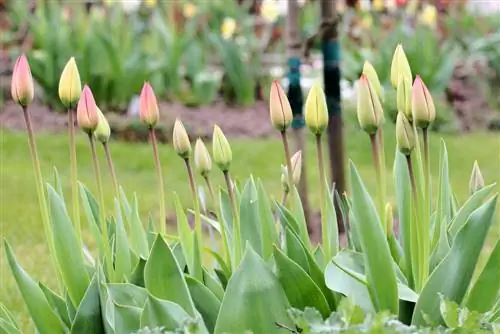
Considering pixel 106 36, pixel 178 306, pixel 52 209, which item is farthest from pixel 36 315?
pixel 106 36

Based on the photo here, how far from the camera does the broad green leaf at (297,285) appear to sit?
1970mm

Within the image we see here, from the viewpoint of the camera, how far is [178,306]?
6.22 feet

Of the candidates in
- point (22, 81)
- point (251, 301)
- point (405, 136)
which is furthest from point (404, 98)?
point (22, 81)

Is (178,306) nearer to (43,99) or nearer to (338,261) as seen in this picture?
(338,261)

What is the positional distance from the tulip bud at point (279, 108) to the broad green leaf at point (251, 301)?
0.26 meters

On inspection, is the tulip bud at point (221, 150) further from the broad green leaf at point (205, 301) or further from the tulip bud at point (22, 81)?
the tulip bud at point (22, 81)

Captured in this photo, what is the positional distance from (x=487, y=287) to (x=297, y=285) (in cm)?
37

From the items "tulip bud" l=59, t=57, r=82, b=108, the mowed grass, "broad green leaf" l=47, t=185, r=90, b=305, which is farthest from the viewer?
the mowed grass

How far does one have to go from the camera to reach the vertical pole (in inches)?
169

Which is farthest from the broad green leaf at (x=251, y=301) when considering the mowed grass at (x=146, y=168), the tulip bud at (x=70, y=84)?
the mowed grass at (x=146, y=168)

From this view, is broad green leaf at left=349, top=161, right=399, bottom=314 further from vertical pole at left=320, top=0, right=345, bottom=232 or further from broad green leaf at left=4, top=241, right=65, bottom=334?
vertical pole at left=320, top=0, right=345, bottom=232

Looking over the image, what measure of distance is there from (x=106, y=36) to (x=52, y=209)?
5.44 m

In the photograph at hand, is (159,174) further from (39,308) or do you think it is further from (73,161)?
(39,308)

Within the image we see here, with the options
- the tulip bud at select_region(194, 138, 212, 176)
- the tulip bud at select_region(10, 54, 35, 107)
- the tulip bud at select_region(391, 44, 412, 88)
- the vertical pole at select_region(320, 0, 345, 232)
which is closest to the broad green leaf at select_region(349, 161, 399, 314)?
the tulip bud at select_region(391, 44, 412, 88)
